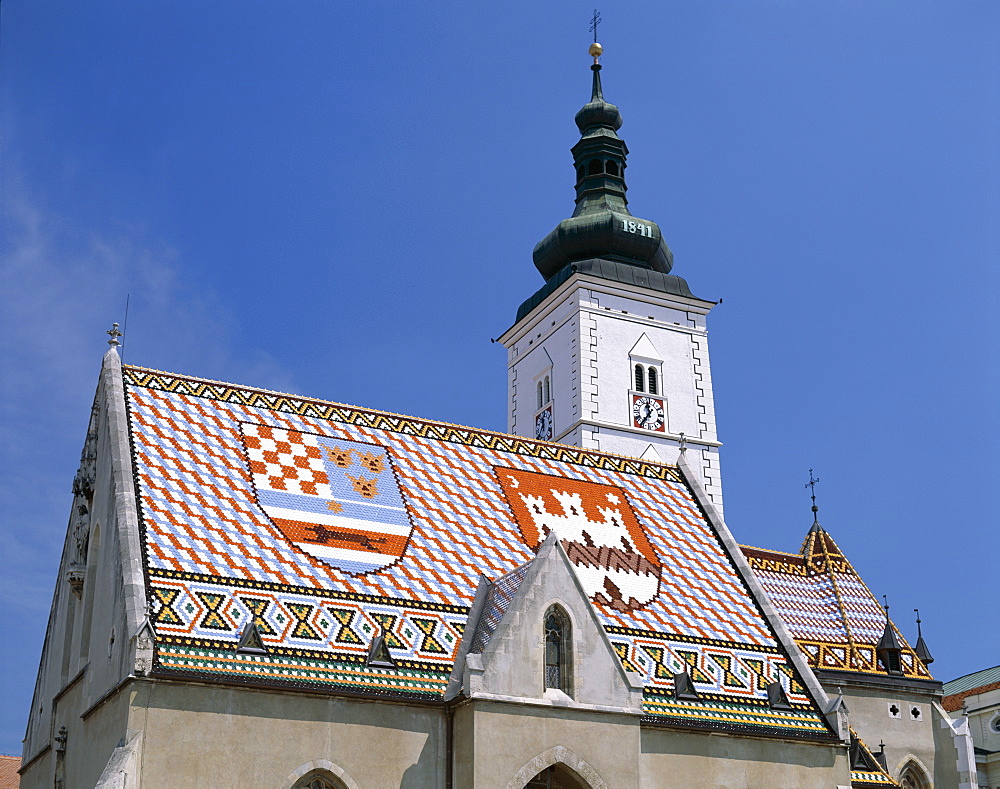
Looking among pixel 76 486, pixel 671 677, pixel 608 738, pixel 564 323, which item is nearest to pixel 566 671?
pixel 608 738

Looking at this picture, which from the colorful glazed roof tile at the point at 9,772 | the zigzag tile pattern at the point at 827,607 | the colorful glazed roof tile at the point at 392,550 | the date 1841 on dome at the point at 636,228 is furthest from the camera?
the date 1841 on dome at the point at 636,228

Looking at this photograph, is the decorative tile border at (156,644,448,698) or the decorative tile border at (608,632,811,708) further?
the decorative tile border at (608,632,811,708)

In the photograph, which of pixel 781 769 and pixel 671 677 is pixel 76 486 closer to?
pixel 671 677

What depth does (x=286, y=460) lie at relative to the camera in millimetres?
22047

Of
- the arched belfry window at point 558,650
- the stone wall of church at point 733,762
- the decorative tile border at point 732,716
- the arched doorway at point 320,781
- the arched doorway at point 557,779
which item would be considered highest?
the arched belfry window at point 558,650

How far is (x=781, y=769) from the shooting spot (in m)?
Answer: 21.2

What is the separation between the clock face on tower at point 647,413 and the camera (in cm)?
4691

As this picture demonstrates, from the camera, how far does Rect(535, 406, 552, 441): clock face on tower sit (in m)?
48.5

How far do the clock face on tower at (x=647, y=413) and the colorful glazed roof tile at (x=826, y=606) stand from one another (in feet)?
42.0

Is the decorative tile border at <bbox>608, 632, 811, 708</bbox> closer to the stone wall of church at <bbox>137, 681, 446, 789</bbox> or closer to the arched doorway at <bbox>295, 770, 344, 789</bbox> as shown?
the stone wall of church at <bbox>137, 681, 446, 789</bbox>

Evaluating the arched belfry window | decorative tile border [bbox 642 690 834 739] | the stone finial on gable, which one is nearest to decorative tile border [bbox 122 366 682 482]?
the stone finial on gable

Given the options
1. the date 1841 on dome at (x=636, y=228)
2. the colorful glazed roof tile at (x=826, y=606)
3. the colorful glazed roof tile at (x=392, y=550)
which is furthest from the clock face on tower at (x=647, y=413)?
the colorful glazed roof tile at (x=392, y=550)

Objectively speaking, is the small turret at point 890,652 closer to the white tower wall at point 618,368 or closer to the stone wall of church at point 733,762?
the stone wall of church at point 733,762

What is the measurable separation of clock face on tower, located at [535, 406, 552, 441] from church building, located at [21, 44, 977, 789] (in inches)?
814
